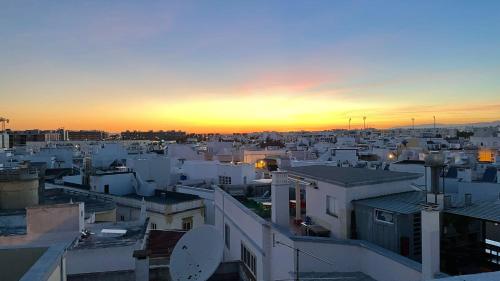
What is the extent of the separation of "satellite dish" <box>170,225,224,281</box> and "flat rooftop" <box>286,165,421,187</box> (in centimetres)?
339

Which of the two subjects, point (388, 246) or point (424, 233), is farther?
point (388, 246)

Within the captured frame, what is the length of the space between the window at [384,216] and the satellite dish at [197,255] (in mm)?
4663

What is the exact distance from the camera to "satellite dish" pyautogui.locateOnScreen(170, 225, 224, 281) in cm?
1177

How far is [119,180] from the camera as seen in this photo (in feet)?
94.5

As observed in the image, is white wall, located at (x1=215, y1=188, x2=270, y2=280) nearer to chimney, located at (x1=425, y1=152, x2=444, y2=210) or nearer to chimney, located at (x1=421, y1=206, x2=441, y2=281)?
chimney, located at (x1=425, y1=152, x2=444, y2=210)

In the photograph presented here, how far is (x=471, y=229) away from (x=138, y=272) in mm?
8598

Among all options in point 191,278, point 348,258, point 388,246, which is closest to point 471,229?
point 388,246

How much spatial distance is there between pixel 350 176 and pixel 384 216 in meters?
2.20

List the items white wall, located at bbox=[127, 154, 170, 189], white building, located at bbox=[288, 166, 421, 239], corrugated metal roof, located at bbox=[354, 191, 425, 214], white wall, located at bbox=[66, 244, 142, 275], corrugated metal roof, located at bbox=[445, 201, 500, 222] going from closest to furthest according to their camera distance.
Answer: corrugated metal roof, located at bbox=[445, 201, 500, 222] → corrugated metal roof, located at bbox=[354, 191, 425, 214] → white building, located at bbox=[288, 166, 421, 239] → white wall, located at bbox=[66, 244, 142, 275] → white wall, located at bbox=[127, 154, 170, 189]

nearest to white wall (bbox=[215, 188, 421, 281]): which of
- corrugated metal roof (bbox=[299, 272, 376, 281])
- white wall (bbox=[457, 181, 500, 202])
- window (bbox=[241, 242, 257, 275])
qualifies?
corrugated metal roof (bbox=[299, 272, 376, 281])

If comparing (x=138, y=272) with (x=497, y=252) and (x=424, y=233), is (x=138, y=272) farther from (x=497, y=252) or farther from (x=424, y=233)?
(x=497, y=252)

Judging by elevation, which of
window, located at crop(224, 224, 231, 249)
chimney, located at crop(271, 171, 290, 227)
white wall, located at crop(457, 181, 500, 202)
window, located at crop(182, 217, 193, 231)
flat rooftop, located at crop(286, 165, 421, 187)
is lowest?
window, located at crop(182, 217, 193, 231)

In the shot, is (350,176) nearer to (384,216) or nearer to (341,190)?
(341,190)

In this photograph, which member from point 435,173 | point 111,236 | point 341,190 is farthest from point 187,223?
point 435,173
